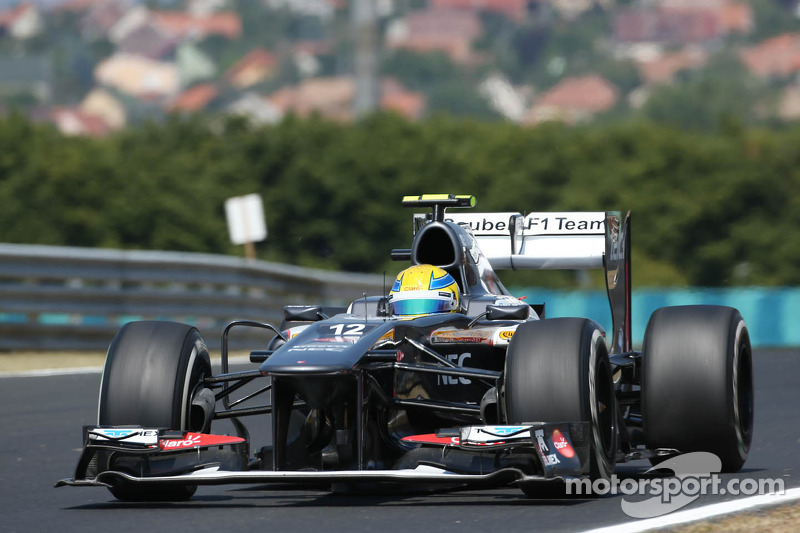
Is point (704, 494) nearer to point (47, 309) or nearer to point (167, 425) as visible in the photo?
point (167, 425)

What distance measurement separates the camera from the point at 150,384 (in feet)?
25.5

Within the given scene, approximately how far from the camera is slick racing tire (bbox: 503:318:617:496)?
7.29 metres

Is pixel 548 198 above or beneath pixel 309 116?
beneath

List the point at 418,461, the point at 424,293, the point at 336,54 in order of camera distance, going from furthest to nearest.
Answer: the point at 336,54, the point at 424,293, the point at 418,461

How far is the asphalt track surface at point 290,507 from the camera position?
22.1ft

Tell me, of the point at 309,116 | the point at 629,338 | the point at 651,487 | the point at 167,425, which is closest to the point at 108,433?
the point at 167,425

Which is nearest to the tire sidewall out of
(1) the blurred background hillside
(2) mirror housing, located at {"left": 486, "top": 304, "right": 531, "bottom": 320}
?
(2) mirror housing, located at {"left": 486, "top": 304, "right": 531, "bottom": 320}

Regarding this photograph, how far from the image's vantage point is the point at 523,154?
5609cm

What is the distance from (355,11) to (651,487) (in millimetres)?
25237

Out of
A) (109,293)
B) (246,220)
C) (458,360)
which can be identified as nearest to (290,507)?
(458,360)

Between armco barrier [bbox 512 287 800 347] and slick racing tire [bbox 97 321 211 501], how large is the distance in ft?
41.3
